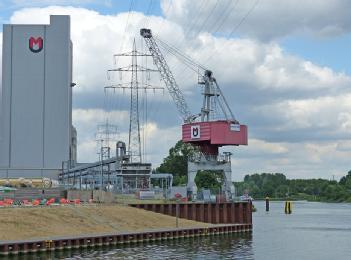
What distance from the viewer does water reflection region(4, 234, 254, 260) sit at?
65.0m

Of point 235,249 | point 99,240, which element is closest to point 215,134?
point 235,249

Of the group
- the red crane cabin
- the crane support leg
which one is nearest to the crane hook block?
the red crane cabin

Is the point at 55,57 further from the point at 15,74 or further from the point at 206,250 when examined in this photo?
the point at 206,250

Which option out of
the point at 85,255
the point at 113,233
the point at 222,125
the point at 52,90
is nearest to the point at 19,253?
the point at 85,255

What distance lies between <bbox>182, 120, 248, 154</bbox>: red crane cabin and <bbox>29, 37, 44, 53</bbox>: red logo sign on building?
65032mm

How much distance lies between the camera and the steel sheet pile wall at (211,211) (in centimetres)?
9850

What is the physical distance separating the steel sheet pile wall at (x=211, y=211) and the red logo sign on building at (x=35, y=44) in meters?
91.1

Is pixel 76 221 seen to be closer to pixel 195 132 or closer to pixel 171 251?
pixel 171 251

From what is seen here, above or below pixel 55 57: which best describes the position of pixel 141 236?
below

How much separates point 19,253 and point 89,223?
16.5m

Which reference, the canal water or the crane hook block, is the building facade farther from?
the canal water

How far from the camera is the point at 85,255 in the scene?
65562mm

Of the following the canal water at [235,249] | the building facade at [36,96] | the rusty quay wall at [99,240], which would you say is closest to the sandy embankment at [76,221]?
the rusty quay wall at [99,240]

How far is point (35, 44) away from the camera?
7057 inches
